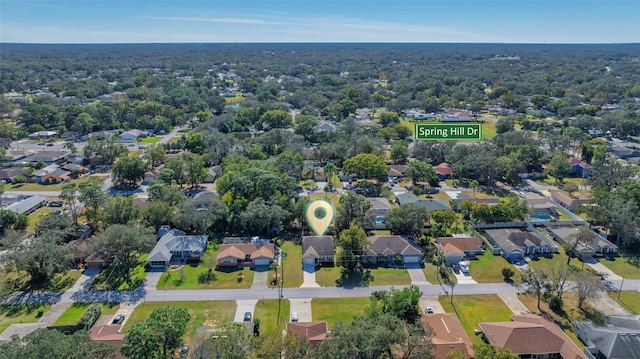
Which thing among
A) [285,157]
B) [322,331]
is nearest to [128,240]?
[322,331]

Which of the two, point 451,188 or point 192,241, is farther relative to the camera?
point 451,188

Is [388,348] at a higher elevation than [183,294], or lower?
higher

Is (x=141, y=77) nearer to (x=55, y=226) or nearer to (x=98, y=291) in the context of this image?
(x=55, y=226)

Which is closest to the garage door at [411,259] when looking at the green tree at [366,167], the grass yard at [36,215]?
the green tree at [366,167]

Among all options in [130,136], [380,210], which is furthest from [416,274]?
[130,136]

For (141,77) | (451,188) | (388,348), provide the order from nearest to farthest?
1. (388,348)
2. (451,188)
3. (141,77)

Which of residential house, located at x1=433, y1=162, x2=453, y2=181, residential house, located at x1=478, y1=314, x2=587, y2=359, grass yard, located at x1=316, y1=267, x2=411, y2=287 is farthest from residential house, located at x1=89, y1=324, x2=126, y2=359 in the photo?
residential house, located at x1=433, y1=162, x2=453, y2=181

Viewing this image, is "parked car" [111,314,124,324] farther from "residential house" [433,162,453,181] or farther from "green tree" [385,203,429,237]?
"residential house" [433,162,453,181]
